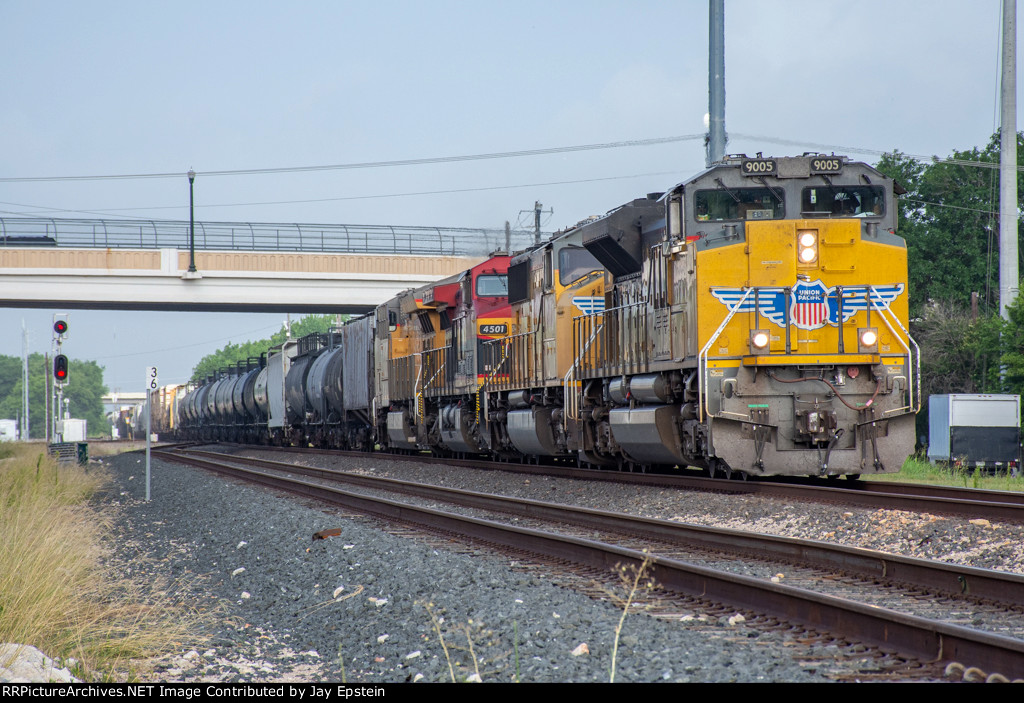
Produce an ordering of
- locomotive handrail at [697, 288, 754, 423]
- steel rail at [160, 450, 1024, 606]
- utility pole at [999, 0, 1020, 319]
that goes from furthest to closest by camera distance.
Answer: utility pole at [999, 0, 1020, 319] → locomotive handrail at [697, 288, 754, 423] → steel rail at [160, 450, 1024, 606]

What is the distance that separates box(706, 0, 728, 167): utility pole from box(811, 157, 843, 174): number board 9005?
575cm

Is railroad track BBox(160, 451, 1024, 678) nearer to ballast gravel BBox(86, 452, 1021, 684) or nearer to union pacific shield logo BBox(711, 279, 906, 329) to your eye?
ballast gravel BBox(86, 452, 1021, 684)

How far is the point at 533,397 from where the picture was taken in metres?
18.0

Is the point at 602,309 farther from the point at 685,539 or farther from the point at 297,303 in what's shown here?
the point at 297,303

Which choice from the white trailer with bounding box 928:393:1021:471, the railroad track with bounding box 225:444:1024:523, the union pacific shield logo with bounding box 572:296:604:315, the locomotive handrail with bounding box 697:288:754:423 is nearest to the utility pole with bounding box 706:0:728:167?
the union pacific shield logo with bounding box 572:296:604:315

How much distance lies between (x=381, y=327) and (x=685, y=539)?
20.3 m

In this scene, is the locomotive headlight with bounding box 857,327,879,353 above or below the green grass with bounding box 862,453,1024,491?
above

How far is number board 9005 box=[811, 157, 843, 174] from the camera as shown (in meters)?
12.4

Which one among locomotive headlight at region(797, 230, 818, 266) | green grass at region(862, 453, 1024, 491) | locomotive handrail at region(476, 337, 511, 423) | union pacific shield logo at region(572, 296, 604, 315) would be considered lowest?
green grass at region(862, 453, 1024, 491)

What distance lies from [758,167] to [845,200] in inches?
44.1

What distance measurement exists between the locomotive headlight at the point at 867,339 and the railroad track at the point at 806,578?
409 centimetres

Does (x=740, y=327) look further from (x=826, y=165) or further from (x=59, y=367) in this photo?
(x=59, y=367)

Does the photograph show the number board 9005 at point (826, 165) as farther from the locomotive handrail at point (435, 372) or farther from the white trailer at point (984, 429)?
the white trailer at point (984, 429)

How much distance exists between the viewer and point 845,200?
12.5m
